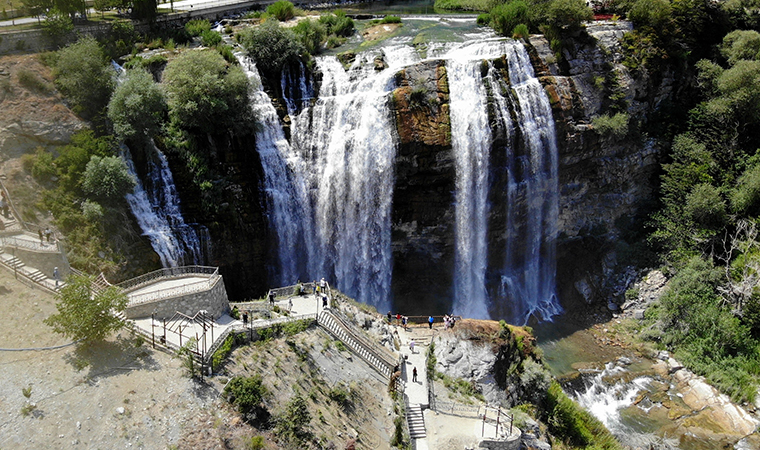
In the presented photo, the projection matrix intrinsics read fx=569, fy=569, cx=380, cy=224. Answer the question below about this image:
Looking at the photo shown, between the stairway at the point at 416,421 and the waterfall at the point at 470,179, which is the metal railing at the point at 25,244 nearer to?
the stairway at the point at 416,421

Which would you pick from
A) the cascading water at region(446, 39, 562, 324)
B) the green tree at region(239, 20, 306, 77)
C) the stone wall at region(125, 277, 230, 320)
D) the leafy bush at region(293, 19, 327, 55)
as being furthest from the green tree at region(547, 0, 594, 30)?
the stone wall at region(125, 277, 230, 320)

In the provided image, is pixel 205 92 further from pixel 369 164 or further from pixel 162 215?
pixel 369 164

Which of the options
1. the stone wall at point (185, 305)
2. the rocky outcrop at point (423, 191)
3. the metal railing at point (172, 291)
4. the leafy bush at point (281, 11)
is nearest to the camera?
the stone wall at point (185, 305)

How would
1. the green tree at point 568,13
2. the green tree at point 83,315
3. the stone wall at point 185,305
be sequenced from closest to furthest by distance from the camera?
the green tree at point 83,315, the stone wall at point 185,305, the green tree at point 568,13

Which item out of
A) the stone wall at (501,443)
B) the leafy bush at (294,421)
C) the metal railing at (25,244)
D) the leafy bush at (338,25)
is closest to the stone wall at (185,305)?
the metal railing at (25,244)

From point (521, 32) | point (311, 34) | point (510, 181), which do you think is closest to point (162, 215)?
point (311, 34)

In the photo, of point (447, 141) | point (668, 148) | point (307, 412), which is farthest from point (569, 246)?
point (307, 412)
